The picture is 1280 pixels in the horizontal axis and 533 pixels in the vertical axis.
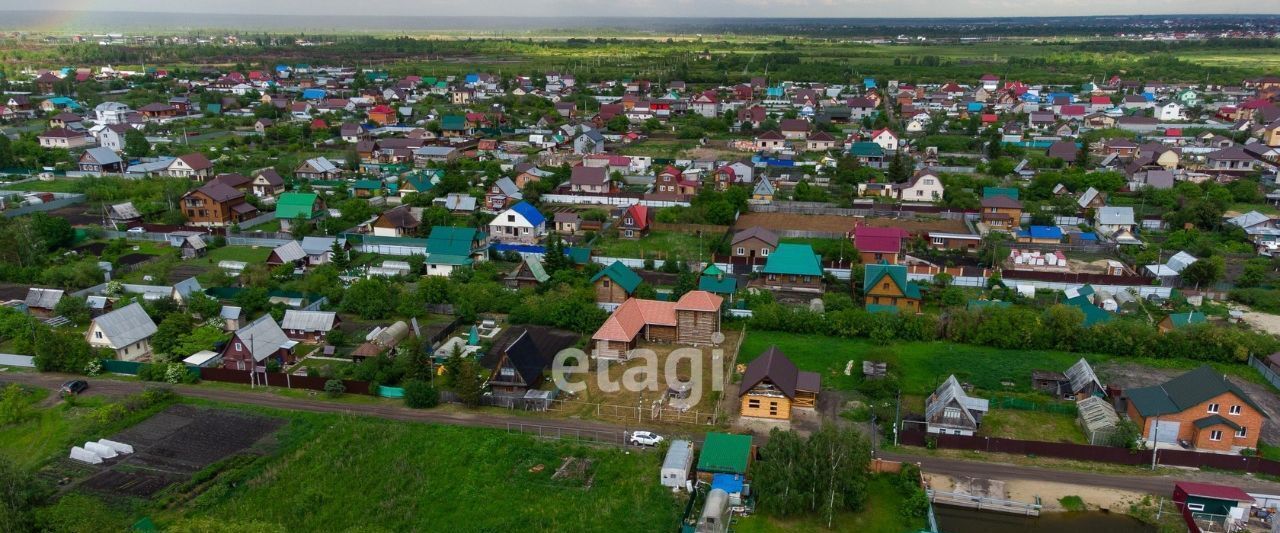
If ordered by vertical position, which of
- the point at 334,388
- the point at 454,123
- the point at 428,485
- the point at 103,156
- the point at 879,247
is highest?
the point at 454,123

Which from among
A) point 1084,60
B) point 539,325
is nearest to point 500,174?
point 539,325

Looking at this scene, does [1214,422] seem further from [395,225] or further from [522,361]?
[395,225]

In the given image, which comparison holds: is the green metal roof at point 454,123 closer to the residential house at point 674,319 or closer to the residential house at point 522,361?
the residential house at point 674,319

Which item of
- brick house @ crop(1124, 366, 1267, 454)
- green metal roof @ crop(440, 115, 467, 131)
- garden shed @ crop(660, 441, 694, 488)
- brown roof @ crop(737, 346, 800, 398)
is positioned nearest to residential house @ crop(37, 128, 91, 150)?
green metal roof @ crop(440, 115, 467, 131)

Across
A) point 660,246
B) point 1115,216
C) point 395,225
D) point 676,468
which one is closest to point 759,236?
point 660,246

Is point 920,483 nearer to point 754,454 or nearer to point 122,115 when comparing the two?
point 754,454

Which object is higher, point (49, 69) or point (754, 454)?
point (49, 69)
